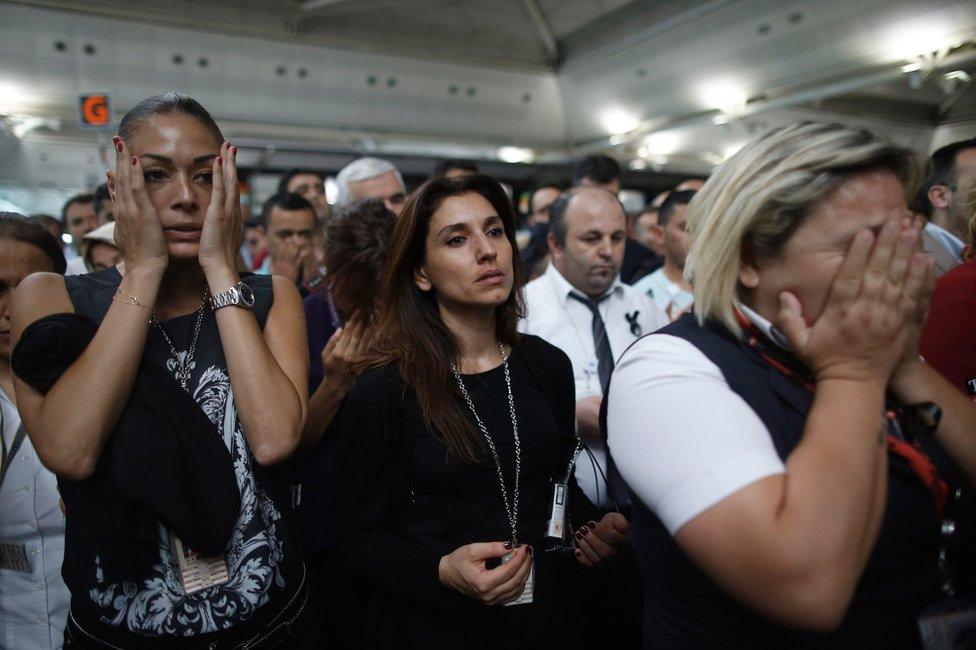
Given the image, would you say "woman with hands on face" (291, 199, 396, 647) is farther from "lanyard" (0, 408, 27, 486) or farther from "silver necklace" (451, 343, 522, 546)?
"lanyard" (0, 408, 27, 486)

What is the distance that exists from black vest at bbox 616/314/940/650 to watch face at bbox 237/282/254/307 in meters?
0.92

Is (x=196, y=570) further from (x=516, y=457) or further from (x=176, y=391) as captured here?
(x=516, y=457)

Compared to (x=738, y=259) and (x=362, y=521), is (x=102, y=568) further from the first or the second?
(x=738, y=259)

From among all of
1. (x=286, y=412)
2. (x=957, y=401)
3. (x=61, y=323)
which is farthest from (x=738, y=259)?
(x=61, y=323)

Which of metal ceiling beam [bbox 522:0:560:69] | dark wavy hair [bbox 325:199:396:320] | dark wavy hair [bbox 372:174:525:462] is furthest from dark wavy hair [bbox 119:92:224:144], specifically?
metal ceiling beam [bbox 522:0:560:69]

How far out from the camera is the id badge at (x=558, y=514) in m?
1.82

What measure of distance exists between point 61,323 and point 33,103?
372 inches

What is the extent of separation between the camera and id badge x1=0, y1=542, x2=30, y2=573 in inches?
73.4

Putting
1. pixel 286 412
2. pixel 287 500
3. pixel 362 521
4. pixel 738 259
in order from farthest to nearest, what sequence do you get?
pixel 362 521 → pixel 287 500 → pixel 286 412 → pixel 738 259

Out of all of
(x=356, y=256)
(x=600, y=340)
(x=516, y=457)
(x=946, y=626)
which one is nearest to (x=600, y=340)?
(x=600, y=340)

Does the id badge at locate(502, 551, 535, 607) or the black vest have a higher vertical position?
the black vest

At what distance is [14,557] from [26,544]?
0.16 ft

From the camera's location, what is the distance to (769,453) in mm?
1025

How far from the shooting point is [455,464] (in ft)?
5.82
